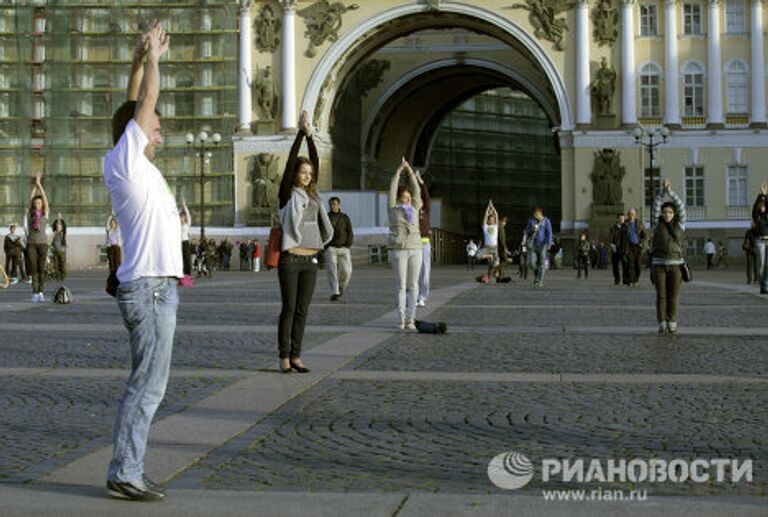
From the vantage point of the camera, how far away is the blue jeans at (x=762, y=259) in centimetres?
2355

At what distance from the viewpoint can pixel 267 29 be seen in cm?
5697

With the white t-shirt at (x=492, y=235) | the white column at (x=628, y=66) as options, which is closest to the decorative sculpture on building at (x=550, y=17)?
the white column at (x=628, y=66)

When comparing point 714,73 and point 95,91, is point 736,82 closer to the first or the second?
point 714,73

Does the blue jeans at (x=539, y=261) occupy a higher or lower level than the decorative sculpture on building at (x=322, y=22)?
lower

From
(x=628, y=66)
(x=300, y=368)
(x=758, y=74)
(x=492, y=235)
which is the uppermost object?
(x=628, y=66)

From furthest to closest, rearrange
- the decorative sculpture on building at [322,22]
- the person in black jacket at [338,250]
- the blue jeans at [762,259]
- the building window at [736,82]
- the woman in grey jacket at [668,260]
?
1. the decorative sculpture on building at [322,22]
2. the building window at [736,82]
3. the blue jeans at [762,259]
4. the person in black jacket at [338,250]
5. the woman in grey jacket at [668,260]

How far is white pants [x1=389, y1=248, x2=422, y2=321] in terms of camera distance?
15617 millimetres

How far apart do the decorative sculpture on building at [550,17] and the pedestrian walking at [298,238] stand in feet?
150

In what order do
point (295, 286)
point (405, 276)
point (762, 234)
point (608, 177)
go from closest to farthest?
point (295, 286)
point (405, 276)
point (762, 234)
point (608, 177)

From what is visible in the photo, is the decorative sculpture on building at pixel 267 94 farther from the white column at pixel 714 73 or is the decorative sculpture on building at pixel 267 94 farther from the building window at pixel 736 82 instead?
the building window at pixel 736 82

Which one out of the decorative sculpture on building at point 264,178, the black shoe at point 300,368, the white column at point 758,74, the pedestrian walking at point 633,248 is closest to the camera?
the black shoe at point 300,368

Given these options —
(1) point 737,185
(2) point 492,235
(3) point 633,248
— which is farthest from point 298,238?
(1) point 737,185

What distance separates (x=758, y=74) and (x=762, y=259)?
108 feet

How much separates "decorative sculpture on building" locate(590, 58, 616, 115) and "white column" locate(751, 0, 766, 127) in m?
5.88
